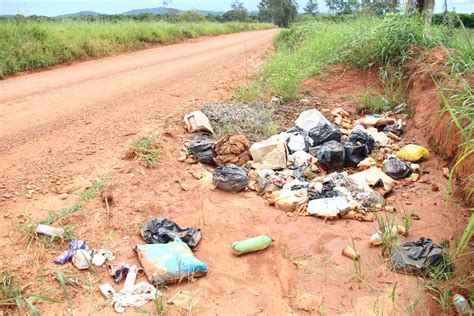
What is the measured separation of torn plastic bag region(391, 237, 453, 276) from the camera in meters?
2.39

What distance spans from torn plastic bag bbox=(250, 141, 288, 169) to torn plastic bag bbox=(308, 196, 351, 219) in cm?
80

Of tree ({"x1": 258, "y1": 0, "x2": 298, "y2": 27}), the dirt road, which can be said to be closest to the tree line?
tree ({"x1": 258, "y1": 0, "x2": 298, "y2": 27})

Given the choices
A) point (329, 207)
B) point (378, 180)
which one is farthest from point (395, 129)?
point (329, 207)

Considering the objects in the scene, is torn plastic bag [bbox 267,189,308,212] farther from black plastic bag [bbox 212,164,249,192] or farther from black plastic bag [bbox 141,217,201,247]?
black plastic bag [bbox 141,217,201,247]

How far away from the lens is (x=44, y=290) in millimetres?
2186

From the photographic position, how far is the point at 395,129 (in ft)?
15.3

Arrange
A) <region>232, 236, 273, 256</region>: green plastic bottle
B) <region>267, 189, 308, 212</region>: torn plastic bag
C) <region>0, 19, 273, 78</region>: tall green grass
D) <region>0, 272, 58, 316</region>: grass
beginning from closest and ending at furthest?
<region>0, 272, 58, 316</region>: grass < <region>232, 236, 273, 256</region>: green plastic bottle < <region>267, 189, 308, 212</region>: torn plastic bag < <region>0, 19, 273, 78</region>: tall green grass

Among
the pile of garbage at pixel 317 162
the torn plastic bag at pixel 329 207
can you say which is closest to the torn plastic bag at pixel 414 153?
the pile of garbage at pixel 317 162

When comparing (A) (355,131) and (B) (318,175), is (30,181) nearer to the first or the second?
(B) (318,175)

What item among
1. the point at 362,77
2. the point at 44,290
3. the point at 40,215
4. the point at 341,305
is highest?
the point at 362,77

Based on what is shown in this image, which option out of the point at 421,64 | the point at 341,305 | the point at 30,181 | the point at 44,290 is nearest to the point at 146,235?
the point at 44,290

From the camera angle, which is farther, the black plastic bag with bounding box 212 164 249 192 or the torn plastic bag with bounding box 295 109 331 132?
the torn plastic bag with bounding box 295 109 331 132

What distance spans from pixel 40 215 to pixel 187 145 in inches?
66.9

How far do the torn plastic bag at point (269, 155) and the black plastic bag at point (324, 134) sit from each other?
1.79 feet
